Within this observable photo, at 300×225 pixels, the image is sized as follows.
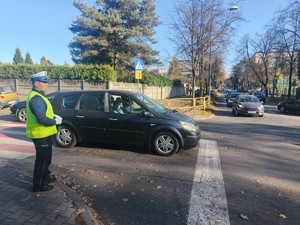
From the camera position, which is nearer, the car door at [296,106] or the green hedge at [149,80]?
the car door at [296,106]

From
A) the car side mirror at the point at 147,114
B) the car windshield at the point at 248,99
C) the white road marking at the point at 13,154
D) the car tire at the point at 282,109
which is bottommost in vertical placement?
the car tire at the point at 282,109

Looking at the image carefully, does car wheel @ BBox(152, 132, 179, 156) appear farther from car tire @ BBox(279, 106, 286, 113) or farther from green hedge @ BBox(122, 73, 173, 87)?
green hedge @ BBox(122, 73, 173, 87)

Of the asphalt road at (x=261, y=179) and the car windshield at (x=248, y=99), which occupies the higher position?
the car windshield at (x=248, y=99)

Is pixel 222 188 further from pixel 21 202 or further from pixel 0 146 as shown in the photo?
pixel 0 146

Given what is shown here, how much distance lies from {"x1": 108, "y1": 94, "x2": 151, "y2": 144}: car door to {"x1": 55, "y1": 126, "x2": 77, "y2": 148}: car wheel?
113cm

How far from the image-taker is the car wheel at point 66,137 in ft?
24.7

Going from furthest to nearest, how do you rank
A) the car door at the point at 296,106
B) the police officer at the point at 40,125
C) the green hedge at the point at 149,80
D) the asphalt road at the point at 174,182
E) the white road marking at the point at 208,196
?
the green hedge at the point at 149,80 < the car door at the point at 296,106 < the police officer at the point at 40,125 < the asphalt road at the point at 174,182 < the white road marking at the point at 208,196

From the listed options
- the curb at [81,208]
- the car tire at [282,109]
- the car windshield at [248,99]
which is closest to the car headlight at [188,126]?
the curb at [81,208]

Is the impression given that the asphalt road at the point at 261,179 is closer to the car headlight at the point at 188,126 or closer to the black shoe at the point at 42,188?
the car headlight at the point at 188,126

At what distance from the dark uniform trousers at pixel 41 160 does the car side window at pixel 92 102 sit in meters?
3.04

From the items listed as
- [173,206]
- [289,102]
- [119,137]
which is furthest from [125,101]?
[289,102]

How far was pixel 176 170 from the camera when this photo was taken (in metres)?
5.87

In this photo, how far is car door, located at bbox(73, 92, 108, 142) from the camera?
7.23 m

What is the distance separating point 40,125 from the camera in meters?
4.19
